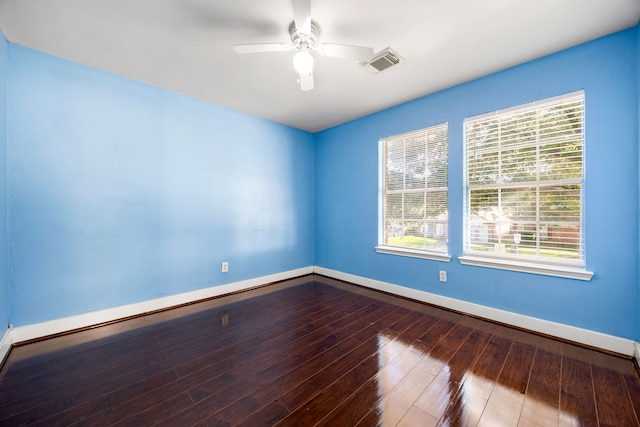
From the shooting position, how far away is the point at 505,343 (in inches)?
86.7

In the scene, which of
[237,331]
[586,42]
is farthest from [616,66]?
[237,331]

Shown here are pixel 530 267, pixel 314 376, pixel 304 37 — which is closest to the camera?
pixel 314 376

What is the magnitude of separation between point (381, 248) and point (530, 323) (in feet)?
5.78

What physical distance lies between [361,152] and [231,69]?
2.14 meters

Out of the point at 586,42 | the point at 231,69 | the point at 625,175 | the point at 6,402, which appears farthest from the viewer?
the point at 231,69

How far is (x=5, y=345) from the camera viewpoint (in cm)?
203

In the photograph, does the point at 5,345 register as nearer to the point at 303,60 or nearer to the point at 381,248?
the point at 303,60

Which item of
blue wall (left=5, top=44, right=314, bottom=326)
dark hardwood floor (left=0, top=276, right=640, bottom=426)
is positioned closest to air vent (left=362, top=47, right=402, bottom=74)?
blue wall (left=5, top=44, right=314, bottom=326)

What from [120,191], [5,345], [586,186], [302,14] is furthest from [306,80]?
[5,345]

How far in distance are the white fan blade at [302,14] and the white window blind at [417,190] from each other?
6.79ft

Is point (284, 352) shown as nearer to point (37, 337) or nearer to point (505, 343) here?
point (505, 343)

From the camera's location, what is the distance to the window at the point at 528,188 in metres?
2.26

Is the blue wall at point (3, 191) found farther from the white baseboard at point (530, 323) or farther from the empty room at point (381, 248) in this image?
the white baseboard at point (530, 323)

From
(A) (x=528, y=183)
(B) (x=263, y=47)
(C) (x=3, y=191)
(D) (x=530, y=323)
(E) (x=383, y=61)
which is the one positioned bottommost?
(D) (x=530, y=323)
